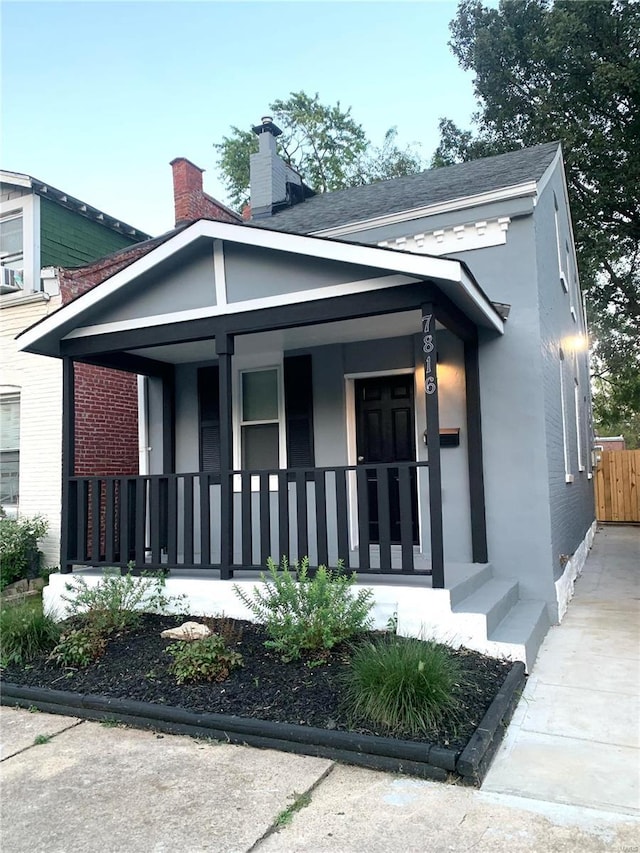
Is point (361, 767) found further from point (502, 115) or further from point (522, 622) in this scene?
point (502, 115)

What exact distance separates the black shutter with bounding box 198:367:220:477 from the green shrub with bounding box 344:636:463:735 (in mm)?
4326

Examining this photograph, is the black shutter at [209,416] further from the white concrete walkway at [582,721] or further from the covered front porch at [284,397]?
the white concrete walkway at [582,721]

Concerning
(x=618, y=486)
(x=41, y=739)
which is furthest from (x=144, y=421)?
(x=618, y=486)

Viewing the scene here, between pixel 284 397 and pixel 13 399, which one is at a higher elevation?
pixel 13 399

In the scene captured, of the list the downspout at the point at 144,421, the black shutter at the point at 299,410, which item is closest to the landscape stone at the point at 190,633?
the black shutter at the point at 299,410

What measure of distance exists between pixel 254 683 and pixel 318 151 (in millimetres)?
24395

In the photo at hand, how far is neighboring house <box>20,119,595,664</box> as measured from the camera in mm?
4883

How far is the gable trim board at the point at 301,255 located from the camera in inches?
178

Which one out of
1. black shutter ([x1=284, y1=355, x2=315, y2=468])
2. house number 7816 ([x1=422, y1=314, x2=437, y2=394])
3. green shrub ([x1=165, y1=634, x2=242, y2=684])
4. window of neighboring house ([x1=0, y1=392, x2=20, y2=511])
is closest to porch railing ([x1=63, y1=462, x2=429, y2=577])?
black shutter ([x1=284, y1=355, x2=315, y2=468])

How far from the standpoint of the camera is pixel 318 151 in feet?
81.4

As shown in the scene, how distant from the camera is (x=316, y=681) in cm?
400

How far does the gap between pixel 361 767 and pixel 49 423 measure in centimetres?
701

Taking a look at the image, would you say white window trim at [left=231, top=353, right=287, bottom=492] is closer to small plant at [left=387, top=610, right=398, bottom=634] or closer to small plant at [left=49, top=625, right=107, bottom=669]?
small plant at [left=49, top=625, right=107, bottom=669]

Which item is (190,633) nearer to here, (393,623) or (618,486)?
(393,623)
